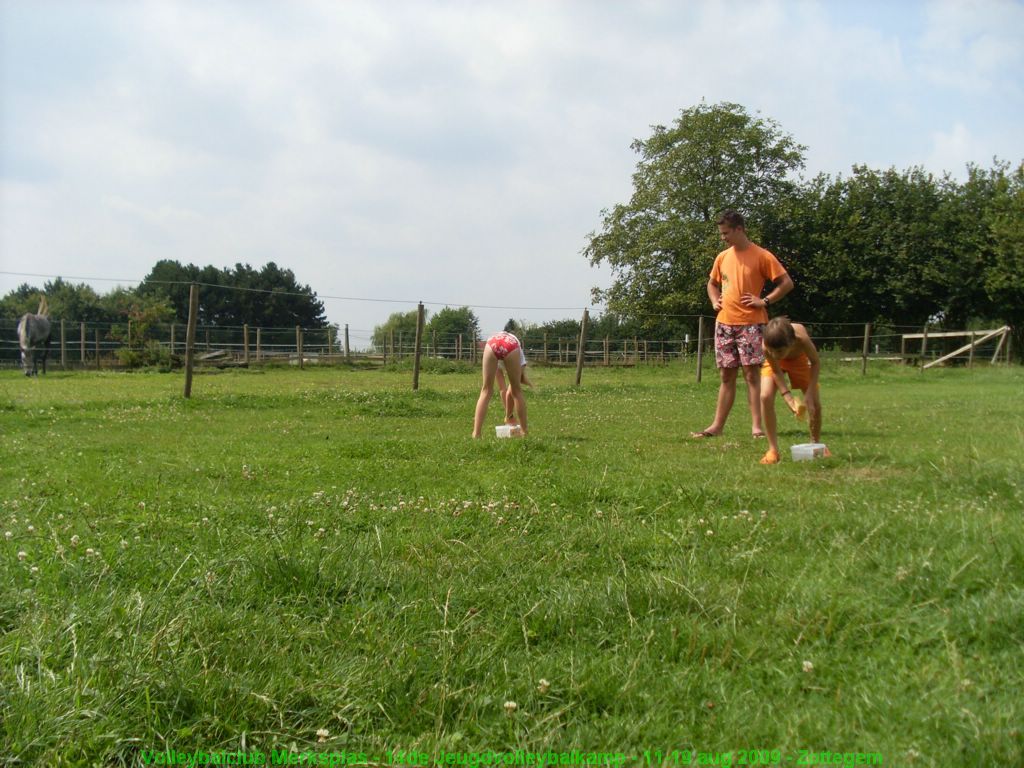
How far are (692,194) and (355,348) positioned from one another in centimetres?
2117

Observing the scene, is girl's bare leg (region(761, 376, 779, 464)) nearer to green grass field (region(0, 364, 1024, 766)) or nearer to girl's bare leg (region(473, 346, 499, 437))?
green grass field (region(0, 364, 1024, 766))

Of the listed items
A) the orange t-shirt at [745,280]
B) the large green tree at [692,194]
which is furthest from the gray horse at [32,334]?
the large green tree at [692,194]

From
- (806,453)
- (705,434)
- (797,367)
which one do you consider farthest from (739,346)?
(806,453)

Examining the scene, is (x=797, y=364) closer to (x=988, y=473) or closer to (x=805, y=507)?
(x=988, y=473)

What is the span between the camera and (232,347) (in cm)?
3288

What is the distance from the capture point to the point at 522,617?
8.06ft

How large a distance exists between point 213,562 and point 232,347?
105 ft

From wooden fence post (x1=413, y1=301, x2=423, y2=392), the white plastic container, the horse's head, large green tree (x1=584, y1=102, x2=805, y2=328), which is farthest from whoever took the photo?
large green tree (x1=584, y1=102, x2=805, y2=328)

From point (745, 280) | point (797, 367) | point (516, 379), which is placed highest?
point (745, 280)

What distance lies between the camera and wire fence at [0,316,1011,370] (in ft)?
93.5

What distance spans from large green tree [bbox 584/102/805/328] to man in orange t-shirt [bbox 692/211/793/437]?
34928 mm

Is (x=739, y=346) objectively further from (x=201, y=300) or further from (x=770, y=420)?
(x=201, y=300)

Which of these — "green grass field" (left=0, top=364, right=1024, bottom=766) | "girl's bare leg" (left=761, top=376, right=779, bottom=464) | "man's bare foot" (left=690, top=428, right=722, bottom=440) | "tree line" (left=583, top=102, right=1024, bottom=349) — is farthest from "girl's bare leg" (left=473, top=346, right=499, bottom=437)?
"tree line" (left=583, top=102, right=1024, bottom=349)

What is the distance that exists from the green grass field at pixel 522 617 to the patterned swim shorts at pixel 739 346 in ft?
7.09
